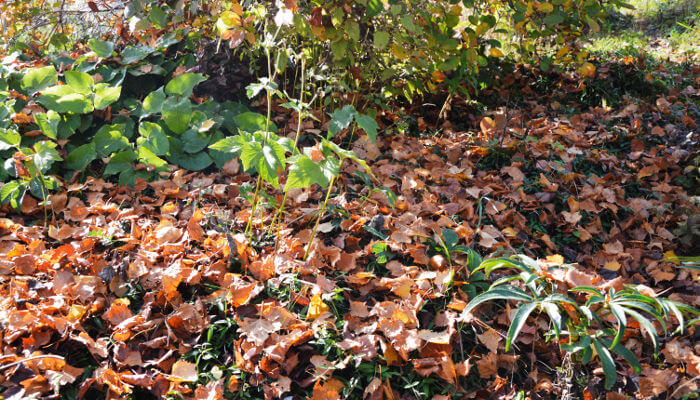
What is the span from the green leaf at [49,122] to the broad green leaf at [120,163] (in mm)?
271

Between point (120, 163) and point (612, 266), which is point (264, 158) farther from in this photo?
point (612, 266)

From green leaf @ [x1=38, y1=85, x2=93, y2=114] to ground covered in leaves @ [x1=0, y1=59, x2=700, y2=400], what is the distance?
16.0 inches

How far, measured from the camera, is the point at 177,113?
7.43 ft

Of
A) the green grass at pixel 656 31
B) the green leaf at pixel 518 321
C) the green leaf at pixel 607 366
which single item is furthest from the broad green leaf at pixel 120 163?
the green grass at pixel 656 31

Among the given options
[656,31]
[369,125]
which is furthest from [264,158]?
[656,31]

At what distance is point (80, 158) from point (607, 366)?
227 centimetres

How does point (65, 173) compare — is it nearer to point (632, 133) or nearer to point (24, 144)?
point (24, 144)

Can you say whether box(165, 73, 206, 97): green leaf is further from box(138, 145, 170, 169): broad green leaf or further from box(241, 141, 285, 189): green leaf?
box(241, 141, 285, 189): green leaf

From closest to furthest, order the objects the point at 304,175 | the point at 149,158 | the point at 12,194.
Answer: the point at 304,175 → the point at 12,194 → the point at 149,158

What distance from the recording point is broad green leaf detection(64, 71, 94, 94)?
226cm

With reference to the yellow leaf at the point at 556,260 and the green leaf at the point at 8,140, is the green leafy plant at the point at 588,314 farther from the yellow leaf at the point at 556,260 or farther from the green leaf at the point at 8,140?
the green leaf at the point at 8,140

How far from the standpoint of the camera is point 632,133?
2807mm

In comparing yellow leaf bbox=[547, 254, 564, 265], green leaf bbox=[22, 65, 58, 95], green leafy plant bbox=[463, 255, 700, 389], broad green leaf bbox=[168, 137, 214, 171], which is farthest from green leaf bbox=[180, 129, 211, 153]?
yellow leaf bbox=[547, 254, 564, 265]

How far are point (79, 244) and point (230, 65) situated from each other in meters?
1.42
